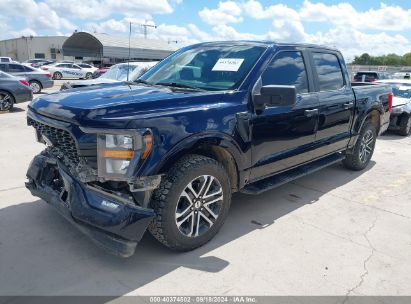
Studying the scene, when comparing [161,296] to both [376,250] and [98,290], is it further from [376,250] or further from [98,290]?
[376,250]

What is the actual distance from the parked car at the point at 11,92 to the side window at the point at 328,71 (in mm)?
9943

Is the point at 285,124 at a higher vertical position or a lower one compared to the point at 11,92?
higher

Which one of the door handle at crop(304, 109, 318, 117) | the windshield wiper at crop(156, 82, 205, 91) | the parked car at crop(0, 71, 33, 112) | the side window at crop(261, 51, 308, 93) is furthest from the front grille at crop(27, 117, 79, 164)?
the parked car at crop(0, 71, 33, 112)

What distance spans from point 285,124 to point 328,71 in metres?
1.45

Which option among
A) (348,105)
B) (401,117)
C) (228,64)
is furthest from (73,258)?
(401,117)

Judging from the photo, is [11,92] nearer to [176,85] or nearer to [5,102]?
[5,102]

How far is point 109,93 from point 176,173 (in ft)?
3.31

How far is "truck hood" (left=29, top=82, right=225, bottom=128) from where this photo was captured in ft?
9.54

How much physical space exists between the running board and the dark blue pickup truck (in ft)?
0.07

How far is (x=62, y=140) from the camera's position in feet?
10.7

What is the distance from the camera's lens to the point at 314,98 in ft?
15.1

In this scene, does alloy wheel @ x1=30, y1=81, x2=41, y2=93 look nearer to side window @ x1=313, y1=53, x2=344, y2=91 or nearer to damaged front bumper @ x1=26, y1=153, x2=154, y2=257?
side window @ x1=313, y1=53, x2=344, y2=91

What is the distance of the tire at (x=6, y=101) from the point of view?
38.0 feet

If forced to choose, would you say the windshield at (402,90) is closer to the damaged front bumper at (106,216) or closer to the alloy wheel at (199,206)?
the alloy wheel at (199,206)
